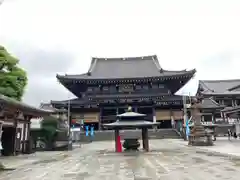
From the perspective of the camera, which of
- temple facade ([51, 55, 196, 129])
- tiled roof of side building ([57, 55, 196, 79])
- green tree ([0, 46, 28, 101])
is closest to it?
green tree ([0, 46, 28, 101])

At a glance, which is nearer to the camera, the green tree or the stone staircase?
the green tree

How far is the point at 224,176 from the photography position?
8.38m

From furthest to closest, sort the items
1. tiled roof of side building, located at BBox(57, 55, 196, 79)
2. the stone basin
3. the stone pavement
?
tiled roof of side building, located at BBox(57, 55, 196, 79) → the stone basin → the stone pavement

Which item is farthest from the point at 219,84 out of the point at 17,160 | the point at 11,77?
the point at 17,160

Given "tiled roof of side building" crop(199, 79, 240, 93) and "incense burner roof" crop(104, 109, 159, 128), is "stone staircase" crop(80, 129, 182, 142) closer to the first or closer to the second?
"incense burner roof" crop(104, 109, 159, 128)

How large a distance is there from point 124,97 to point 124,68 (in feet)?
32.7

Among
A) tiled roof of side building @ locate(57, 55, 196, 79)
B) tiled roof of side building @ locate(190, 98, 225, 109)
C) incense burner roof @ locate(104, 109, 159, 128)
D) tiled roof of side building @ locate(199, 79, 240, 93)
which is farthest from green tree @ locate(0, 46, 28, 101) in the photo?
tiled roof of side building @ locate(199, 79, 240, 93)

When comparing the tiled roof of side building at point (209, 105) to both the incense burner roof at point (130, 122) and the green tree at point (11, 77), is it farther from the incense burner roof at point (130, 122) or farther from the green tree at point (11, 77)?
the green tree at point (11, 77)

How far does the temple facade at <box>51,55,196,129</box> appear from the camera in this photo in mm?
37844

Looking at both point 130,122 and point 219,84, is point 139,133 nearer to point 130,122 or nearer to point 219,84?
point 130,122

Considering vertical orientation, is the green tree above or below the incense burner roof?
above

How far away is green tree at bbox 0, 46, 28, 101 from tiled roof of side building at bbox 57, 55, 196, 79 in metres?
15.0

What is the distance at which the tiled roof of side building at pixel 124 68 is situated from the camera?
41531 mm

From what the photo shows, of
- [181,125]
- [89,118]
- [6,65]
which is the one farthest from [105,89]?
[6,65]
